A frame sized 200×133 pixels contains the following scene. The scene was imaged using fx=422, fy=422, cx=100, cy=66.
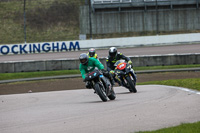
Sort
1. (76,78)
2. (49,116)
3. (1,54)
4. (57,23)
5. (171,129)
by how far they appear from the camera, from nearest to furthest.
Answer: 1. (171,129)
2. (49,116)
3. (76,78)
4. (1,54)
5. (57,23)

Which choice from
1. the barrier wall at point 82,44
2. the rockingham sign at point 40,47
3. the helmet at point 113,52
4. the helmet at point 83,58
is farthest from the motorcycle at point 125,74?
the rockingham sign at point 40,47

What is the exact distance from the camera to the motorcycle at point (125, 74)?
557 inches

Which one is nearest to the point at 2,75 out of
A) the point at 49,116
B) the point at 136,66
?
the point at 136,66

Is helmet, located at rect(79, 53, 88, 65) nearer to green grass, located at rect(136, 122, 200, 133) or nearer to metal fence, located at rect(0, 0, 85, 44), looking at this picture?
green grass, located at rect(136, 122, 200, 133)

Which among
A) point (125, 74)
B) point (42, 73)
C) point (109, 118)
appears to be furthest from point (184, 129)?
point (42, 73)

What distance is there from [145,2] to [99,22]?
748 cm

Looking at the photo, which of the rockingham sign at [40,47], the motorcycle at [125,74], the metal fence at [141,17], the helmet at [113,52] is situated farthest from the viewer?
the metal fence at [141,17]

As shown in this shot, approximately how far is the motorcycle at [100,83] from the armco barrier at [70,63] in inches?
702

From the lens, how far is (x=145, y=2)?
197 ft

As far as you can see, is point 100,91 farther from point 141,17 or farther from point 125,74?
point 141,17

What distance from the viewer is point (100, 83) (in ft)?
38.2

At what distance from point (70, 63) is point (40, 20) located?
35.2m

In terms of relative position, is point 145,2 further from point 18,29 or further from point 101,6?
point 18,29

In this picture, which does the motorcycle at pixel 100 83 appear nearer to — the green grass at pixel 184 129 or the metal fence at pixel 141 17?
the green grass at pixel 184 129
